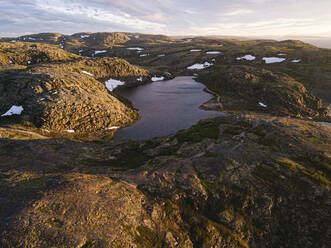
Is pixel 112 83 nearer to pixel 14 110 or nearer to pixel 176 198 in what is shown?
pixel 14 110

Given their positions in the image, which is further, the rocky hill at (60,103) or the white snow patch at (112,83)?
the white snow patch at (112,83)

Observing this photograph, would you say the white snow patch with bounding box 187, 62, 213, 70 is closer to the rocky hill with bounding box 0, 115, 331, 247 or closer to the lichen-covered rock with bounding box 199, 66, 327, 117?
the lichen-covered rock with bounding box 199, 66, 327, 117

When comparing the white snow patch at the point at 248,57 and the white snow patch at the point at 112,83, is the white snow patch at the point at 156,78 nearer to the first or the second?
the white snow patch at the point at 112,83

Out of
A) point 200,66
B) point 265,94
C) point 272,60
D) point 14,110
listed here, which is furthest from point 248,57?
point 14,110

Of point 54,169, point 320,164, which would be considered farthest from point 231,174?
point 54,169

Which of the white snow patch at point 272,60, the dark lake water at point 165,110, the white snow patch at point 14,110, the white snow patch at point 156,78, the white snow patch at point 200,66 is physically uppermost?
the white snow patch at point 272,60

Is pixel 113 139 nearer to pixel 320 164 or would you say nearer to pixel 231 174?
pixel 231 174

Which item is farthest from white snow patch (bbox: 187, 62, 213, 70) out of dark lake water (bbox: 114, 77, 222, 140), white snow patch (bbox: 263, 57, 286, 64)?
dark lake water (bbox: 114, 77, 222, 140)

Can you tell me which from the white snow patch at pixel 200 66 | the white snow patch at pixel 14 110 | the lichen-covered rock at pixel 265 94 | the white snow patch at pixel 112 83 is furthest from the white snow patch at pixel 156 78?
the white snow patch at pixel 14 110
